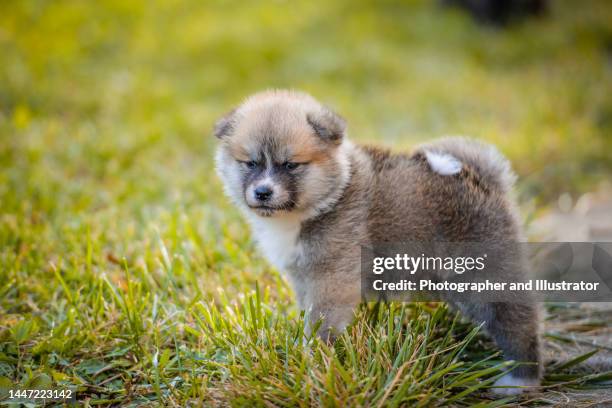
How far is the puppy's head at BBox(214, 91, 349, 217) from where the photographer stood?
2863 millimetres

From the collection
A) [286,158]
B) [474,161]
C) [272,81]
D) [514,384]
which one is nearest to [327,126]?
[286,158]

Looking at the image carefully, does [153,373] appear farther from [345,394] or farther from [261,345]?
[345,394]

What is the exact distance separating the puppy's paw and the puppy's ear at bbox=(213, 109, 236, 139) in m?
1.81

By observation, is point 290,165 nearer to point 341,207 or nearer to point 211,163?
point 341,207

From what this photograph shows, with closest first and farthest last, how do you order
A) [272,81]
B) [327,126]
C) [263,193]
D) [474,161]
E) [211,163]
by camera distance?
1. [263,193]
2. [327,126]
3. [474,161]
4. [211,163]
5. [272,81]

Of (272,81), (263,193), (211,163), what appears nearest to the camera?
(263,193)

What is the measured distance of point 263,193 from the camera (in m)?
2.81

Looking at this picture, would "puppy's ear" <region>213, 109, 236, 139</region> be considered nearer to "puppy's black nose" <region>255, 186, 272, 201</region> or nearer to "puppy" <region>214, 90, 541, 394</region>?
"puppy" <region>214, 90, 541, 394</region>

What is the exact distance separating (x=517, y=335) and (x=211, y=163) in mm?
3763

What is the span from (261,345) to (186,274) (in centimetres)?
103

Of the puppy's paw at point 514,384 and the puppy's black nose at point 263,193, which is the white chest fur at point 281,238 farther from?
the puppy's paw at point 514,384

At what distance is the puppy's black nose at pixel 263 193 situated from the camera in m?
2.81

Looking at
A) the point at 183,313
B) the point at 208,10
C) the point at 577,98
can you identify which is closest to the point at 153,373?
the point at 183,313

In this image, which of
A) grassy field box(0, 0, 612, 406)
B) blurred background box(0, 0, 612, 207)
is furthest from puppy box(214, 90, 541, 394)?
blurred background box(0, 0, 612, 207)
